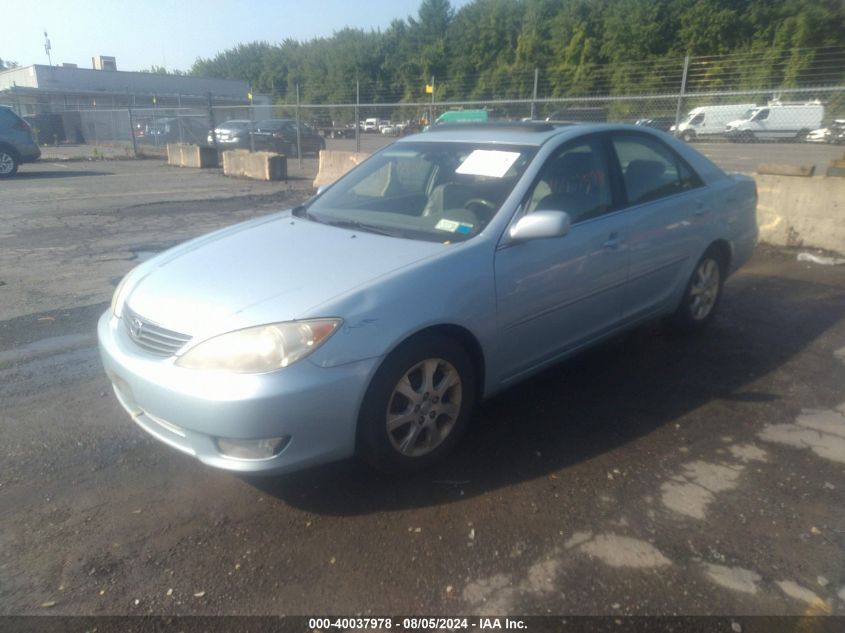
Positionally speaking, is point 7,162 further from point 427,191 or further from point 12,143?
point 427,191

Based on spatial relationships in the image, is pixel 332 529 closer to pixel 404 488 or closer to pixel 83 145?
pixel 404 488

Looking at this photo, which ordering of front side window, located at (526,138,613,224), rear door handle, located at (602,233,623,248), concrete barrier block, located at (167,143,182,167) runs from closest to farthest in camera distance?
front side window, located at (526,138,613,224) < rear door handle, located at (602,233,623,248) < concrete barrier block, located at (167,143,182,167)

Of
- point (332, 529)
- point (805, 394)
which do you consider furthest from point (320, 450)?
point (805, 394)

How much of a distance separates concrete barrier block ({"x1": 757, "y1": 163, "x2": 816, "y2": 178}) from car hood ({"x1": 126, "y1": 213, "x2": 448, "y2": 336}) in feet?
21.0

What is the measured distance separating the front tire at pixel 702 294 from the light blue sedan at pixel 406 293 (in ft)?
0.28

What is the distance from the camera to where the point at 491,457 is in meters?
3.35

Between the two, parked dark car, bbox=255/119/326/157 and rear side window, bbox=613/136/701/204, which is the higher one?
rear side window, bbox=613/136/701/204

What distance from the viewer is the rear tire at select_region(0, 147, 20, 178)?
54.2 feet

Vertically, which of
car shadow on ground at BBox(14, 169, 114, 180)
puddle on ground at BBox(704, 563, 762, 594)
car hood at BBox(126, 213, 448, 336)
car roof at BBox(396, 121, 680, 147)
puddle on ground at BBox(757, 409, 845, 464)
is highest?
car roof at BBox(396, 121, 680, 147)

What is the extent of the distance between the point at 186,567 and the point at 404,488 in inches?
39.4

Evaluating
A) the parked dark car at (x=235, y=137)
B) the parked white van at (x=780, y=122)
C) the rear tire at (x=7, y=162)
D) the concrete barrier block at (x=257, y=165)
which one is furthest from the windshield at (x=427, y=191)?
the parked dark car at (x=235, y=137)

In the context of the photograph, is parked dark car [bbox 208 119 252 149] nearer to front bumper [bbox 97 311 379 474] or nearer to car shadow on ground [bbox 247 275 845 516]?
car shadow on ground [bbox 247 275 845 516]

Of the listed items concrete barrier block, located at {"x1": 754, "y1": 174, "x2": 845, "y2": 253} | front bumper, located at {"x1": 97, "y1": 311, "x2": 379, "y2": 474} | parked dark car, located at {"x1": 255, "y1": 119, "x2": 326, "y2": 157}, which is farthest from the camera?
parked dark car, located at {"x1": 255, "y1": 119, "x2": 326, "y2": 157}

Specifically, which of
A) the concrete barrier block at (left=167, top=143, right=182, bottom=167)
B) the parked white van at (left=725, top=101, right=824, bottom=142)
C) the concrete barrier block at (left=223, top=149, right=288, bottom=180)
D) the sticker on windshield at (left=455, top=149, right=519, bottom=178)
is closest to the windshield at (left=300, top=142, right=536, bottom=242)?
the sticker on windshield at (left=455, top=149, right=519, bottom=178)
